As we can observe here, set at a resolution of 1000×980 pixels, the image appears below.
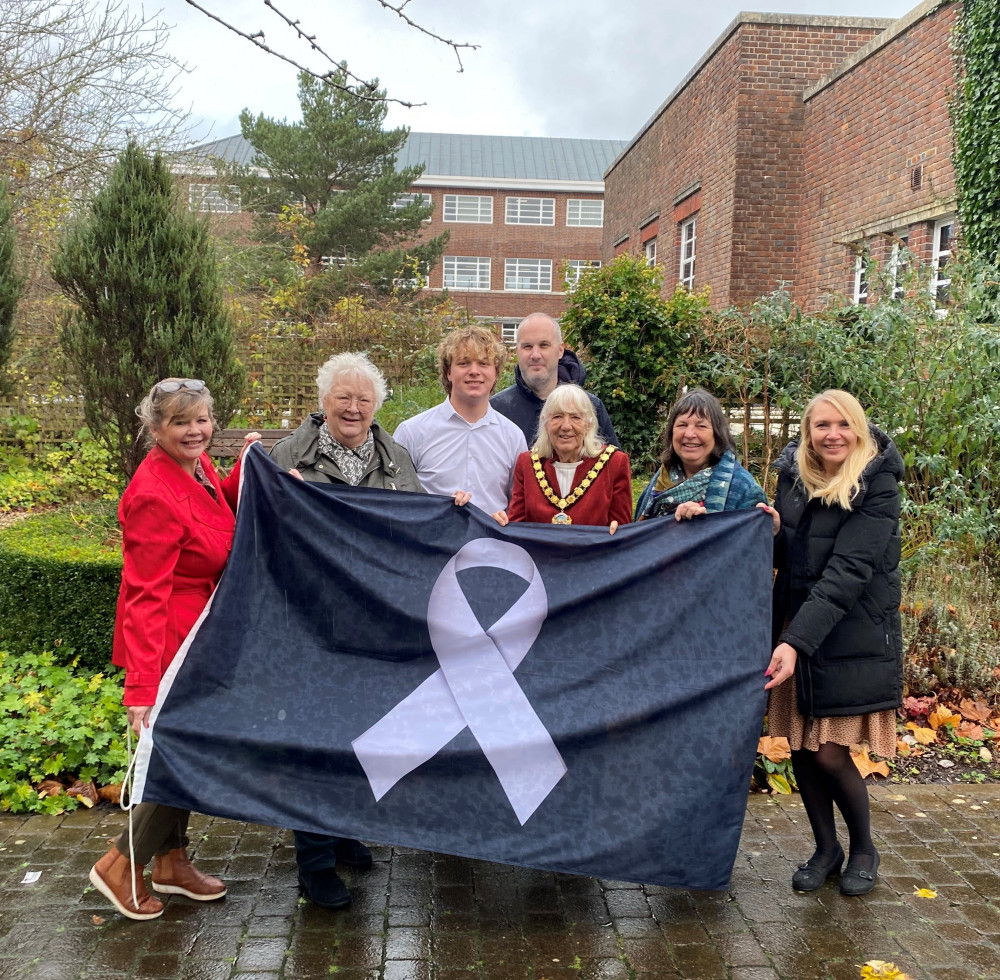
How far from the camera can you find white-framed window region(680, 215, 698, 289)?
18.2 m

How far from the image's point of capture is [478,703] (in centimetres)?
339

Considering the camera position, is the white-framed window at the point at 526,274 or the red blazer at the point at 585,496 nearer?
the red blazer at the point at 585,496

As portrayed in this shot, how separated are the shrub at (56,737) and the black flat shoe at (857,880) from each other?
10.4 feet

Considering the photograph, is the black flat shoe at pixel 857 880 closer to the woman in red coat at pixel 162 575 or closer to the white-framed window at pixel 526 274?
the woman in red coat at pixel 162 575

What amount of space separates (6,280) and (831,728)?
885 centimetres

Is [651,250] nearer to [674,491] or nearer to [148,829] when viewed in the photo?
[674,491]

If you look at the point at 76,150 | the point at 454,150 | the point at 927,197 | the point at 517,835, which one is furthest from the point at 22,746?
the point at 454,150

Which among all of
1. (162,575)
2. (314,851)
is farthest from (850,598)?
(162,575)

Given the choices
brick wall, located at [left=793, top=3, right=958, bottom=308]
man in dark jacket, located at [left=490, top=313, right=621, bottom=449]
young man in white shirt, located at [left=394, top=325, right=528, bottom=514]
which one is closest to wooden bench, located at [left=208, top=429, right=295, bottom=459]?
man in dark jacket, located at [left=490, top=313, right=621, bottom=449]

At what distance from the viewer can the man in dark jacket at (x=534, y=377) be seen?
14.7 feet

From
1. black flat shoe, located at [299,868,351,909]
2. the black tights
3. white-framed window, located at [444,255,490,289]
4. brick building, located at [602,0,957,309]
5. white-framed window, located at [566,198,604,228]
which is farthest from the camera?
white-framed window, located at [566,198,604,228]

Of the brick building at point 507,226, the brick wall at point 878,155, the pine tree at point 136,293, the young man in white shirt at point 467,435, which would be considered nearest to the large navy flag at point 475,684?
the young man in white shirt at point 467,435

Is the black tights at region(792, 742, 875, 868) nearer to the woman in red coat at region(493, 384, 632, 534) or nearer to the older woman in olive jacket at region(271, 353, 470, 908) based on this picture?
the woman in red coat at region(493, 384, 632, 534)

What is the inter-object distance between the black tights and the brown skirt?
6 centimetres
